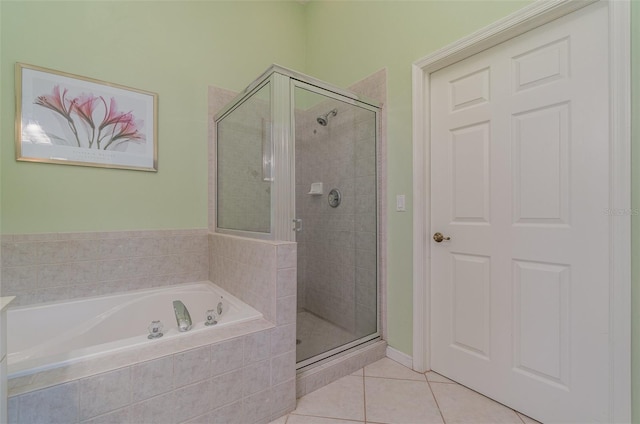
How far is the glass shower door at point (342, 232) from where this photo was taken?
1889 millimetres

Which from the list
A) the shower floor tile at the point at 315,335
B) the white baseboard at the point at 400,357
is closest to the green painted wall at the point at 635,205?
the white baseboard at the point at 400,357

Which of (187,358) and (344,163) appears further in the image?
(344,163)

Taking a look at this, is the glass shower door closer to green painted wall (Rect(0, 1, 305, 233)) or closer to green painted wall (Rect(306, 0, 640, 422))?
green painted wall (Rect(306, 0, 640, 422))

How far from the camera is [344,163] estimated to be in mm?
2010

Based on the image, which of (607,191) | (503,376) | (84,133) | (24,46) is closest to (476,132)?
(607,191)

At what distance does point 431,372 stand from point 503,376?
42cm

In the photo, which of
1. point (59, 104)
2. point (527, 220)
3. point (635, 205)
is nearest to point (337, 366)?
point (527, 220)

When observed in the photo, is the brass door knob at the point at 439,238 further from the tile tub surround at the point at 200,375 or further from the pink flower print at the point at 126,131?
the pink flower print at the point at 126,131

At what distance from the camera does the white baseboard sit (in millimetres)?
1746

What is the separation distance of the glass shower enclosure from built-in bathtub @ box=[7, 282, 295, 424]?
41 centimetres

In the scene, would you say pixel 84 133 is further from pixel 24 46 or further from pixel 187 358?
pixel 187 358

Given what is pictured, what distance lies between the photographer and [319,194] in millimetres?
1884

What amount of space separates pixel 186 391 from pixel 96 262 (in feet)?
4.00

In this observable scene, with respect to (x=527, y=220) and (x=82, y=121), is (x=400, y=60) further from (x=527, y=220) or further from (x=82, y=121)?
(x=82, y=121)
